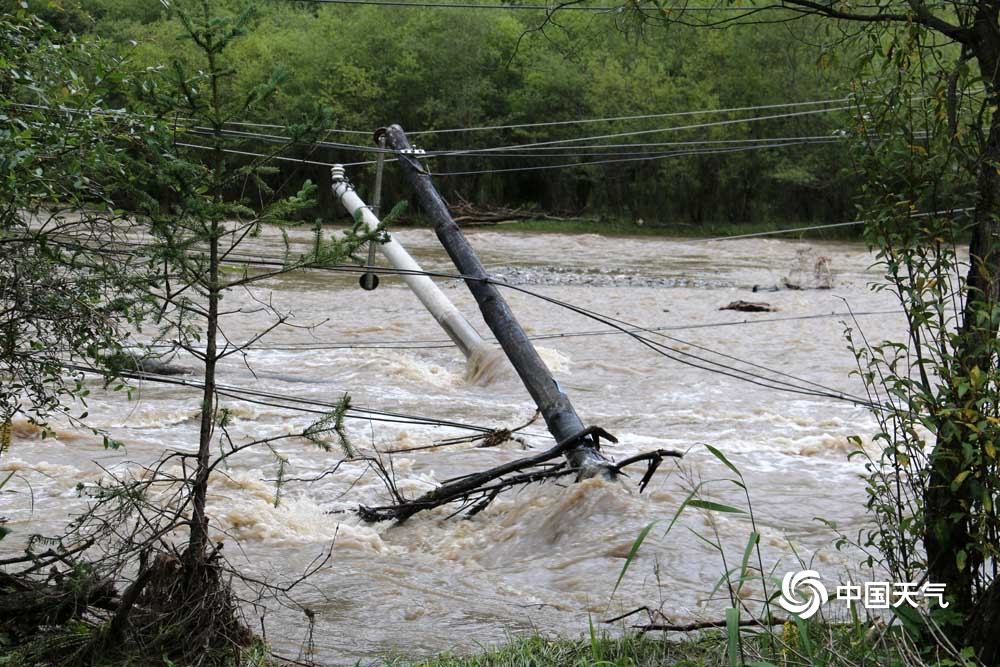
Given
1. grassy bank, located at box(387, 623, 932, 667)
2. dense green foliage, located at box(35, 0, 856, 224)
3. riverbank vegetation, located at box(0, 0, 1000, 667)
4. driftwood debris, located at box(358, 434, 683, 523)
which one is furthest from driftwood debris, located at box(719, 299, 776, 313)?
dense green foliage, located at box(35, 0, 856, 224)

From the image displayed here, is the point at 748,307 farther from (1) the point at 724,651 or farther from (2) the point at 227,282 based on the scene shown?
(1) the point at 724,651

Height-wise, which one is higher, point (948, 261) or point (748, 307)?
point (948, 261)

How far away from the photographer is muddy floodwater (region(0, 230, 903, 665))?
19.6ft

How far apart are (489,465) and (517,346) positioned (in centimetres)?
160

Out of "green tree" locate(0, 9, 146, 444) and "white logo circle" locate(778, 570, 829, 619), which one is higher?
"green tree" locate(0, 9, 146, 444)

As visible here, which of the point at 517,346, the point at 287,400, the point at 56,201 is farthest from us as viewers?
the point at 287,400

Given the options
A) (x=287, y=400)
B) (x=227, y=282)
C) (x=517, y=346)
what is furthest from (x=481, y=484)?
(x=227, y=282)

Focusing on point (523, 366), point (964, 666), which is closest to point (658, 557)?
point (523, 366)

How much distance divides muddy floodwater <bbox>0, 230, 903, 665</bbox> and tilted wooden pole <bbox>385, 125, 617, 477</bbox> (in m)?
0.28

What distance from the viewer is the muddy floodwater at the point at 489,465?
5977 millimetres

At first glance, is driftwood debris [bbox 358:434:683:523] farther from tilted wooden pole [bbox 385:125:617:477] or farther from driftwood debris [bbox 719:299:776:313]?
driftwood debris [bbox 719:299:776:313]

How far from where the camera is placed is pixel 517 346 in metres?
8.27

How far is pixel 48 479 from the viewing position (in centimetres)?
837

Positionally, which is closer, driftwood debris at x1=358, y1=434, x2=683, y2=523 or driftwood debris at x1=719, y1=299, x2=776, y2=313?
driftwood debris at x1=358, y1=434, x2=683, y2=523
